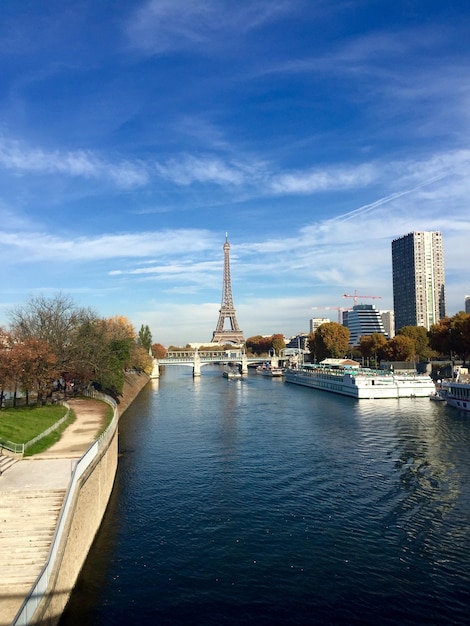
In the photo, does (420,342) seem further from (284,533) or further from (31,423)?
(284,533)

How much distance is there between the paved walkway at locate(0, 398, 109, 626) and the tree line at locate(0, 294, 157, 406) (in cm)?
1521

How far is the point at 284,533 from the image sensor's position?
25766 millimetres

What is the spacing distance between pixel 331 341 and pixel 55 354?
9846 cm

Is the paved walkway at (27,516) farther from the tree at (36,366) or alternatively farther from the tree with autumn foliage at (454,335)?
the tree with autumn foliage at (454,335)

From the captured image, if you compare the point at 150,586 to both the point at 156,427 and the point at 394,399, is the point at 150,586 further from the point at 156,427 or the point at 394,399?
the point at 394,399

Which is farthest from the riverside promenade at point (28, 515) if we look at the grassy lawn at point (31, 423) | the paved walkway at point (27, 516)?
the grassy lawn at point (31, 423)

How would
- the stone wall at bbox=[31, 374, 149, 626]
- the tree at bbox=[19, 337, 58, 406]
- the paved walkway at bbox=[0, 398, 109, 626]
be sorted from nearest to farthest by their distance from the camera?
the paved walkway at bbox=[0, 398, 109, 626] → the stone wall at bbox=[31, 374, 149, 626] → the tree at bbox=[19, 337, 58, 406]

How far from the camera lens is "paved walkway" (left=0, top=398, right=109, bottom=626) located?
17.2m

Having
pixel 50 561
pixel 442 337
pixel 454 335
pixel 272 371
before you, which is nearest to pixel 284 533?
pixel 50 561

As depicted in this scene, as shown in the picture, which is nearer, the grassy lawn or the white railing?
the white railing

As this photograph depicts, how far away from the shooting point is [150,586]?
20.9m

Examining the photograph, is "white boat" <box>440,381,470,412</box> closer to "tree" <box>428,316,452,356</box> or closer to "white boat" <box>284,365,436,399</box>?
"white boat" <box>284,365,436,399</box>

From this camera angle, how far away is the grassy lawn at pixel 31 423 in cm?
3212

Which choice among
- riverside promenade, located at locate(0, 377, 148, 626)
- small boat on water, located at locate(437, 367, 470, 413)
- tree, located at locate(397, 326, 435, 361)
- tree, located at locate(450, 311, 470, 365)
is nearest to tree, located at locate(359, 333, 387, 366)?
tree, located at locate(397, 326, 435, 361)
